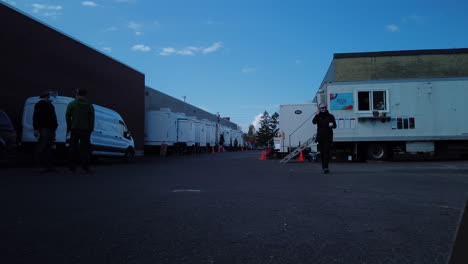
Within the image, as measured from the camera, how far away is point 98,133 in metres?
13.3

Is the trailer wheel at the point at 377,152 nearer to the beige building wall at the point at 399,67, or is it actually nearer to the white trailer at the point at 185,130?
the beige building wall at the point at 399,67

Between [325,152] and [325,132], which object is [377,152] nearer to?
[325,132]

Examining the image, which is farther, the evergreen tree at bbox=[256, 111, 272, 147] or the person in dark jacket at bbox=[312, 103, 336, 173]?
the evergreen tree at bbox=[256, 111, 272, 147]

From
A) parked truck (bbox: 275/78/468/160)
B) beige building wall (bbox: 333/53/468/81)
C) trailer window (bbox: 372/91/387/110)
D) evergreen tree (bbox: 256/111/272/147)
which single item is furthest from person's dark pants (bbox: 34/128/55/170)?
evergreen tree (bbox: 256/111/272/147)

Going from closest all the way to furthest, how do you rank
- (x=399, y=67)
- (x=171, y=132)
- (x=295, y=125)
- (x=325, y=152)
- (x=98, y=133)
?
(x=325, y=152) < (x=98, y=133) < (x=295, y=125) < (x=171, y=132) < (x=399, y=67)

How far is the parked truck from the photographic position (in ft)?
46.9

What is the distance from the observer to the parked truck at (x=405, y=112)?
46.9ft

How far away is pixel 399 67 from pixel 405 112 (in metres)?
16.3

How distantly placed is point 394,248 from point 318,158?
1470 cm

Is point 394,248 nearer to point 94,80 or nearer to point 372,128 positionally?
point 372,128

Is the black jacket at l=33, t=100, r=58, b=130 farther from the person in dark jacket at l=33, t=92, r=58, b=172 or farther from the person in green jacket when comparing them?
the person in green jacket

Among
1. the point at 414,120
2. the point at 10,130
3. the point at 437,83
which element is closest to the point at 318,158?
the point at 414,120

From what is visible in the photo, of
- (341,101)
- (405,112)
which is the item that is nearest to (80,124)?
(341,101)

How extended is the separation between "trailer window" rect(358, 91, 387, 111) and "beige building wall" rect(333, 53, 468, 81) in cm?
1462
